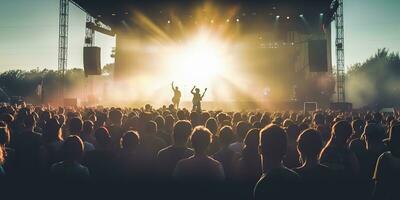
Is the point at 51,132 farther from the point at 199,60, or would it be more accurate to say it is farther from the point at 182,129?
the point at 199,60

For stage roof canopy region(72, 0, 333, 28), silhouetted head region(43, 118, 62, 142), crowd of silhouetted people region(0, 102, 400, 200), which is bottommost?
crowd of silhouetted people region(0, 102, 400, 200)

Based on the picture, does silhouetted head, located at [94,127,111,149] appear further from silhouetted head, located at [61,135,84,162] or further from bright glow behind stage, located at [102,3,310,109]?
bright glow behind stage, located at [102,3,310,109]

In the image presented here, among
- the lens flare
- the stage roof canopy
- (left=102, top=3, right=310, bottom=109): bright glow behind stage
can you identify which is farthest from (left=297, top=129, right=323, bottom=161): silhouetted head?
the lens flare

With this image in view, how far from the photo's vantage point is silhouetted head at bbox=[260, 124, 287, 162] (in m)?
2.88

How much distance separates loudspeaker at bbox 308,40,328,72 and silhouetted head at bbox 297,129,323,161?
2167 centimetres

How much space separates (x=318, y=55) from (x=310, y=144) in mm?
21996

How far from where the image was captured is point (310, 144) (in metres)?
3.33

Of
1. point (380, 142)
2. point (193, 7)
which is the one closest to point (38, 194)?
point (380, 142)

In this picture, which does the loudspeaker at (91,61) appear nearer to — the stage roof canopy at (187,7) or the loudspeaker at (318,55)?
the stage roof canopy at (187,7)

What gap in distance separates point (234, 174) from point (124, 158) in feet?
4.17

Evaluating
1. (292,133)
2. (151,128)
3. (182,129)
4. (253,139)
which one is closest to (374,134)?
(292,133)

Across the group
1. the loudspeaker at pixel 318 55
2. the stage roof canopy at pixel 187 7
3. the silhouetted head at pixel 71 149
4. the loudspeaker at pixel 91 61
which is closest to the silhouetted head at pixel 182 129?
the silhouetted head at pixel 71 149

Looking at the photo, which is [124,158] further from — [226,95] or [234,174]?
[226,95]

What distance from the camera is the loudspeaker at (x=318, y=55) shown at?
24031 millimetres
